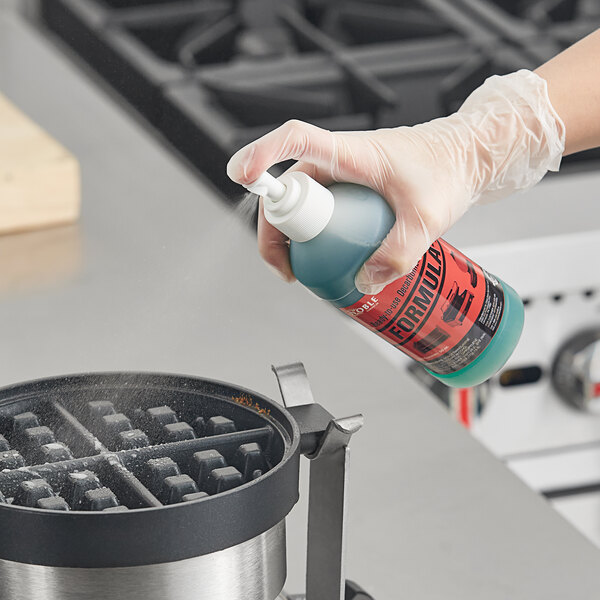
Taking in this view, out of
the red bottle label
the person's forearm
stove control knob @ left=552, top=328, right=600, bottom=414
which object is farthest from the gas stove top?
the red bottle label

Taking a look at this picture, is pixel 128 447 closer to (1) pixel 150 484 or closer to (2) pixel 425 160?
(1) pixel 150 484

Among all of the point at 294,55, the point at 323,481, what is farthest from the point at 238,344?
the point at 294,55

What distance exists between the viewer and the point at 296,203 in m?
0.86

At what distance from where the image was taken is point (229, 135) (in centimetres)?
171

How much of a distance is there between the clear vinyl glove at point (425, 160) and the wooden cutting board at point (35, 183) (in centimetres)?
67

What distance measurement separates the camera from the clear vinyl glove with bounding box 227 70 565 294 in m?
0.89

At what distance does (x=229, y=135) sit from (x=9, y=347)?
512mm

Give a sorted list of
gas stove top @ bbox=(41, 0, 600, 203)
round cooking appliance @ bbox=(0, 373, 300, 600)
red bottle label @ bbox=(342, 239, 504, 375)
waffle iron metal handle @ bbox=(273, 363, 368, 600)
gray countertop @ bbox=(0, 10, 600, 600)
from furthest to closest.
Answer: gas stove top @ bbox=(41, 0, 600, 203)
gray countertop @ bbox=(0, 10, 600, 600)
red bottle label @ bbox=(342, 239, 504, 375)
waffle iron metal handle @ bbox=(273, 363, 368, 600)
round cooking appliance @ bbox=(0, 373, 300, 600)

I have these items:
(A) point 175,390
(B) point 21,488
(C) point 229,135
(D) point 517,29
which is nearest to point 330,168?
(A) point 175,390

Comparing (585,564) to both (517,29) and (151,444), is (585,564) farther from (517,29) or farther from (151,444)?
(517,29)

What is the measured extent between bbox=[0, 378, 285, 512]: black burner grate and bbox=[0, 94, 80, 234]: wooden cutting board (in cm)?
76

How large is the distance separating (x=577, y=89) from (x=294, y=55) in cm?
102

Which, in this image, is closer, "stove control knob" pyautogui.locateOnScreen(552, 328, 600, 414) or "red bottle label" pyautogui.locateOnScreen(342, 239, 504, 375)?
"red bottle label" pyautogui.locateOnScreen(342, 239, 504, 375)

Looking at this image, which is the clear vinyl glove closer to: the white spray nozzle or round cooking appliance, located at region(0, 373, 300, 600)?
the white spray nozzle
